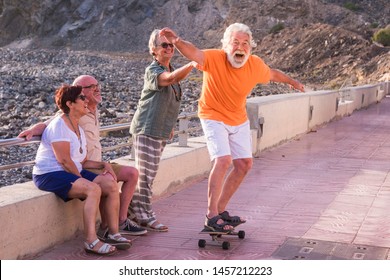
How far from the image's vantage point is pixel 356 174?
427 inches

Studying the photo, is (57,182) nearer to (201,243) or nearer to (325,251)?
(201,243)

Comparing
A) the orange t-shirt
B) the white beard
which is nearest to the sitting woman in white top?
the orange t-shirt

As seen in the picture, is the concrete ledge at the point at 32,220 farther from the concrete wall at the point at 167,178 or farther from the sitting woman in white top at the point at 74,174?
the sitting woman in white top at the point at 74,174

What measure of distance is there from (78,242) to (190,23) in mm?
80743

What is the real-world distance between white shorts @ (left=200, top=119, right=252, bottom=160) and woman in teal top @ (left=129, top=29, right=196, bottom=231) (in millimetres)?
499

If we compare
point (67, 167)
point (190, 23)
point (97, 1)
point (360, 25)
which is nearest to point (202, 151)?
point (67, 167)

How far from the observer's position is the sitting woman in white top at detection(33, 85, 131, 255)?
613cm

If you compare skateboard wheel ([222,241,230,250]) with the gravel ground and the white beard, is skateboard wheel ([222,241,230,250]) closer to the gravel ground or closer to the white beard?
the white beard

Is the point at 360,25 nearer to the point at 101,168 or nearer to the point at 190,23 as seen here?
the point at 190,23

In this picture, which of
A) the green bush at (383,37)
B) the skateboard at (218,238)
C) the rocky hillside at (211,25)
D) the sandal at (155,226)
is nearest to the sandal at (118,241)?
the skateboard at (218,238)

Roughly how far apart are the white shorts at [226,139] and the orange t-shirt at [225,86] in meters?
0.05

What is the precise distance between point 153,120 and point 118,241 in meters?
1.14

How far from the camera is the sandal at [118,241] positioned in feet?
20.6

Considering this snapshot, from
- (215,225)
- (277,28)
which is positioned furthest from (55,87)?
(215,225)
